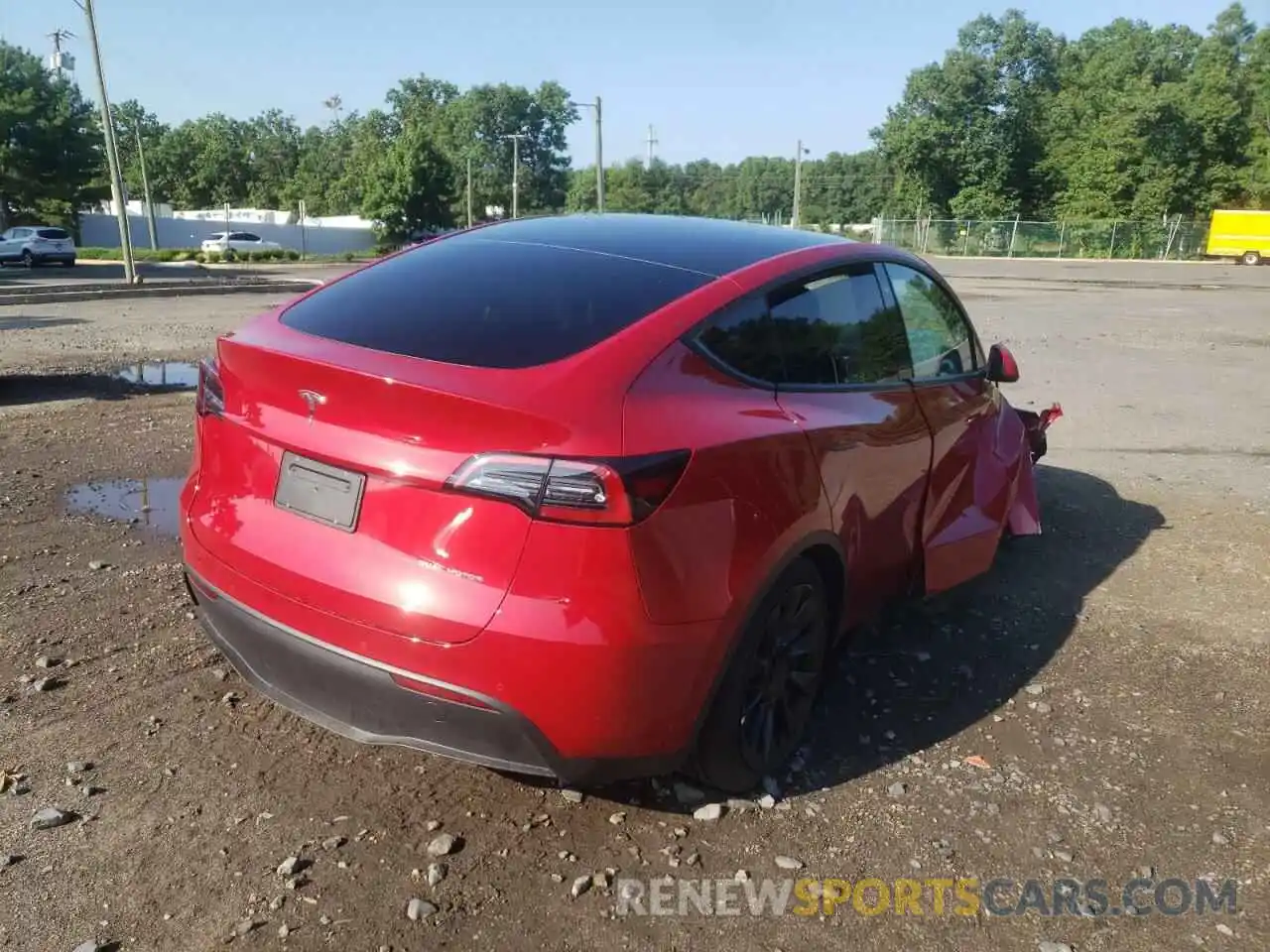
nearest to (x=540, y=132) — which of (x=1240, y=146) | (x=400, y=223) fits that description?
(x=400, y=223)

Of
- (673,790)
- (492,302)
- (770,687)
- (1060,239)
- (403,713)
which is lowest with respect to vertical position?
(1060,239)

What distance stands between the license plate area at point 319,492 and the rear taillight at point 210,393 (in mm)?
421

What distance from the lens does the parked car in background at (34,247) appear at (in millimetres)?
36938

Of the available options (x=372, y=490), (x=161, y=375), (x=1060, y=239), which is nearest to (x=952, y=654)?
(x=372, y=490)

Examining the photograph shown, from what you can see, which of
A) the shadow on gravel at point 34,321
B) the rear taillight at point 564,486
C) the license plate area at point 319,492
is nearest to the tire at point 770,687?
the rear taillight at point 564,486

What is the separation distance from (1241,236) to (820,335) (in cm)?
6032

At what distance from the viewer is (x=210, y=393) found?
9.89ft

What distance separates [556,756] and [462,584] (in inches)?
20.0

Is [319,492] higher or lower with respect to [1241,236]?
higher

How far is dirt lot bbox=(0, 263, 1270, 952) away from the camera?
249 centimetres

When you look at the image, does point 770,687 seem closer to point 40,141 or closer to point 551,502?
point 551,502

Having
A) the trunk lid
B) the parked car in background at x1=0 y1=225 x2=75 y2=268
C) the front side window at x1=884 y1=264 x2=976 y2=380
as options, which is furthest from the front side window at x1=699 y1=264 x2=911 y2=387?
the parked car in background at x1=0 y1=225 x2=75 y2=268

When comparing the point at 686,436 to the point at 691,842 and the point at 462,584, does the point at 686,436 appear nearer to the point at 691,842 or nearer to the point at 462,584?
the point at 462,584

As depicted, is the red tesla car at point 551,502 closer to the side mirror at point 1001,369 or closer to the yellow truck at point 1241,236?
the side mirror at point 1001,369
